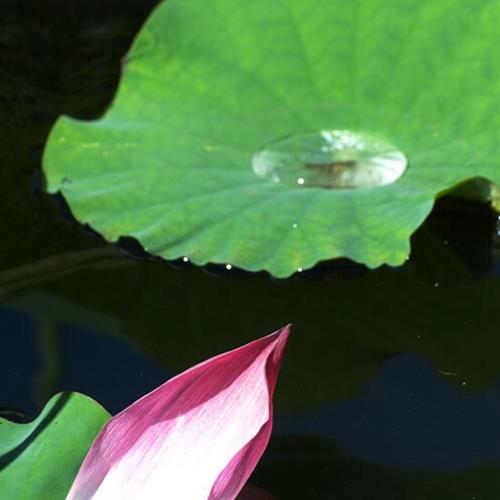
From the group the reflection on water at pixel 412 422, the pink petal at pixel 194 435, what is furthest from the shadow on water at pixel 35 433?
the reflection on water at pixel 412 422

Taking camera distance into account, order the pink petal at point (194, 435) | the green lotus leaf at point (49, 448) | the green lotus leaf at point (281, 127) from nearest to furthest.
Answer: the pink petal at point (194, 435), the green lotus leaf at point (49, 448), the green lotus leaf at point (281, 127)

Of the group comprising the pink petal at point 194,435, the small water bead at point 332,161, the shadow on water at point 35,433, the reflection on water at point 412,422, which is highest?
the pink petal at point 194,435

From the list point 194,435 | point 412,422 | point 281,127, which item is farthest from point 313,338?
point 194,435

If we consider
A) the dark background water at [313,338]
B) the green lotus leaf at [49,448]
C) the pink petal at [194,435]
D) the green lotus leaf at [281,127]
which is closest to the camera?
the pink petal at [194,435]

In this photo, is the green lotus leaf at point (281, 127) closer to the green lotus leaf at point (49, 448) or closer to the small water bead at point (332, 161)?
the small water bead at point (332, 161)

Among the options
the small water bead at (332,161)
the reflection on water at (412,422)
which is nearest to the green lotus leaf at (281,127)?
the small water bead at (332,161)

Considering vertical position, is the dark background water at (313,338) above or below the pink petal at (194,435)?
below

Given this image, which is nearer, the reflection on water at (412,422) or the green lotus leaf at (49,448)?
the green lotus leaf at (49,448)

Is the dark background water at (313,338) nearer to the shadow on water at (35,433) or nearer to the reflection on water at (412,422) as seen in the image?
the reflection on water at (412,422)
